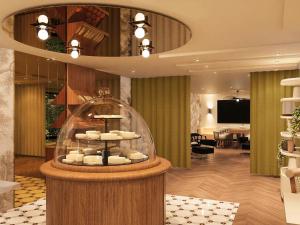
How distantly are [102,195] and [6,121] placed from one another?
2581 millimetres

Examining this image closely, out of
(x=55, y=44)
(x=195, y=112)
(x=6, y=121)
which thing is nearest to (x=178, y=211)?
(x=6, y=121)

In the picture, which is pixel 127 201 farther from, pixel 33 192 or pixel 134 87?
A: pixel 134 87

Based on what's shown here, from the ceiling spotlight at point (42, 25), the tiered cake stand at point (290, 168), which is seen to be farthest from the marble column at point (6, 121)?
the tiered cake stand at point (290, 168)

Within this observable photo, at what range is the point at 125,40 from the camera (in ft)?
16.3

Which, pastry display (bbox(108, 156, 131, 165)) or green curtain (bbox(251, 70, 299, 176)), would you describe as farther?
green curtain (bbox(251, 70, 299, 176))

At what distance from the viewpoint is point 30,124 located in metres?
9.33

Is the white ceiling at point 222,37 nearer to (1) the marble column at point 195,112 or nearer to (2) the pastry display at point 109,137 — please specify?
(2) the pastry display at point 109,137

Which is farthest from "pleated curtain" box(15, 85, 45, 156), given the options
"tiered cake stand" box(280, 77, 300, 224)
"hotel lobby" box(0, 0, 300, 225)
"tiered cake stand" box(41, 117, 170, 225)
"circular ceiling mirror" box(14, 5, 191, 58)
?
"tiered cake stand" box(280, 77, 300, 224)

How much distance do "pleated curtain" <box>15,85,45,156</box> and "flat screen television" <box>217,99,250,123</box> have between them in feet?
29.2

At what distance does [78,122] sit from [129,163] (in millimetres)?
1037

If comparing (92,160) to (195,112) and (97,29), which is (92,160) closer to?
(97,29)

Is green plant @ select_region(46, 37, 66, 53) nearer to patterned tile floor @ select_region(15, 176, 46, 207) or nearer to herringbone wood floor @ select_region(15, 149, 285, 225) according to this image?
patterned tile floor @ select_region(15, 176, 46, 207)

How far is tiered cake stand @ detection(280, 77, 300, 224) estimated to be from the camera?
2589 millimetres

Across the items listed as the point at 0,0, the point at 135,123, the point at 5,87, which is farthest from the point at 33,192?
the point at 0,0
